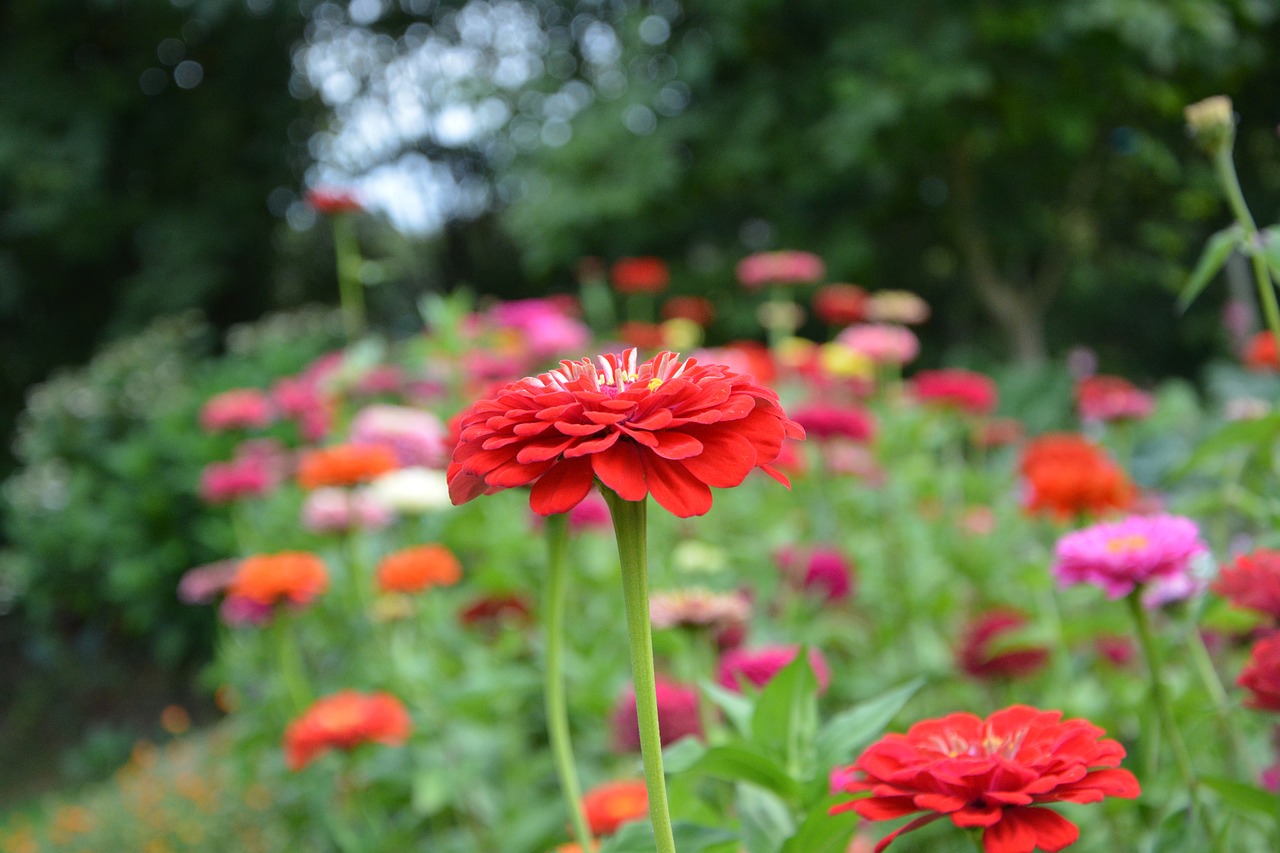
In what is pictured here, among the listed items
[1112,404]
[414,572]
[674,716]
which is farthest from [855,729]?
[1112,404]

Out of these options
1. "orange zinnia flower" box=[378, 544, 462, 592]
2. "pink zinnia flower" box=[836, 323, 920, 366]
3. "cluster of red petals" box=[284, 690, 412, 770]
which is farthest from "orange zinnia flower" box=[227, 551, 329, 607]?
"pink zinnia flower" box=[836, 323, 920, 366]

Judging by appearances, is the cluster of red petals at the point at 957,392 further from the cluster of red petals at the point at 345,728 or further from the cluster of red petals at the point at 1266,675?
the cluster of red petals at the point at 1266,675

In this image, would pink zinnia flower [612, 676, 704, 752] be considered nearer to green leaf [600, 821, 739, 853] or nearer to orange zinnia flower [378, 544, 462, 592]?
orange zinnia flower [378, 544, 462, 592]

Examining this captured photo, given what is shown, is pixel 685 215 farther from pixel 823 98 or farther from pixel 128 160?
pixel 128 160

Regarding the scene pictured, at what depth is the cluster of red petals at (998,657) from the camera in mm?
1396

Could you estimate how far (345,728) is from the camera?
4.00ft

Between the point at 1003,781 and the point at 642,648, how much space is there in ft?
0.63

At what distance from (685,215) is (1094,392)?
548cm

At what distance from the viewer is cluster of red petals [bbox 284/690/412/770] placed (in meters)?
1.22

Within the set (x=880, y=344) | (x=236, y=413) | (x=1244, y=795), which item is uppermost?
(x=236, y=413)

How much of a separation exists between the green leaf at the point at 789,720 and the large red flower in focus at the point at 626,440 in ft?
0.75

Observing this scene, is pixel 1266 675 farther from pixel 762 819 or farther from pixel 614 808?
pixel 614 808

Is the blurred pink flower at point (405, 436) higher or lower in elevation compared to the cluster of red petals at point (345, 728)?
higher

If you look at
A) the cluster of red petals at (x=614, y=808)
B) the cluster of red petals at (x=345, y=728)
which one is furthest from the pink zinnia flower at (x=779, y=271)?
the cluster of red petals at (x=614, y=808)
